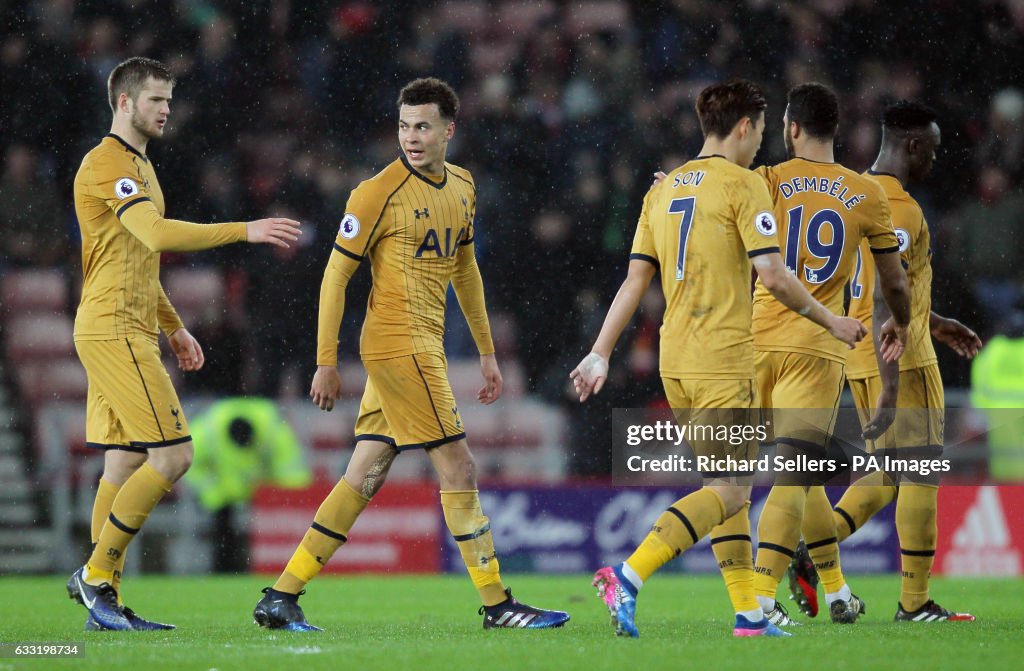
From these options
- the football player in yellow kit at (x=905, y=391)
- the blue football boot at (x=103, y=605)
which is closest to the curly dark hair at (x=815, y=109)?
the football player in yellow kit at (x=905, y=391)

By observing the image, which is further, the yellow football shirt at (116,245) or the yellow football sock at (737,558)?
the yellow football shirt at (116,245)

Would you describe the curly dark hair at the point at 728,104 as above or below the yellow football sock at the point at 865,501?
above

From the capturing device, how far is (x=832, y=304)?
229 inches

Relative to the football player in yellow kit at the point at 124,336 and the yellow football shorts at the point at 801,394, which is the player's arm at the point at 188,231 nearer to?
the football player in yellow kit at the point at 124,336

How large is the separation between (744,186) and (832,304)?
3.27 ft

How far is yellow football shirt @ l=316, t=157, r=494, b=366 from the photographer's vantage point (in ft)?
18.7

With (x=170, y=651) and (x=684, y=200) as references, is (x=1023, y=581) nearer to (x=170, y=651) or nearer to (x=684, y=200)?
(x=684, y=200)

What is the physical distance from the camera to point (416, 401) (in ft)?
18.8

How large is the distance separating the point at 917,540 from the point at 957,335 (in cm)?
106

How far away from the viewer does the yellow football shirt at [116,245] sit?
5855mm

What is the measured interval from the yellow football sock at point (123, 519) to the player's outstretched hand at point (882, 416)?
297 centimetres

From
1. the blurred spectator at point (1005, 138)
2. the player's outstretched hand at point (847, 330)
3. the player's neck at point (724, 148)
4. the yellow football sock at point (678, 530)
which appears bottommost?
the yellow football sock at point (678, 530)

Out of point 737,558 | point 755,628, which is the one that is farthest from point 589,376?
point 755,628

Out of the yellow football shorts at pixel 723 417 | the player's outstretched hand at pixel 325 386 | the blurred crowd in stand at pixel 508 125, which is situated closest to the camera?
the yellow football shorts at pixel 723 417
